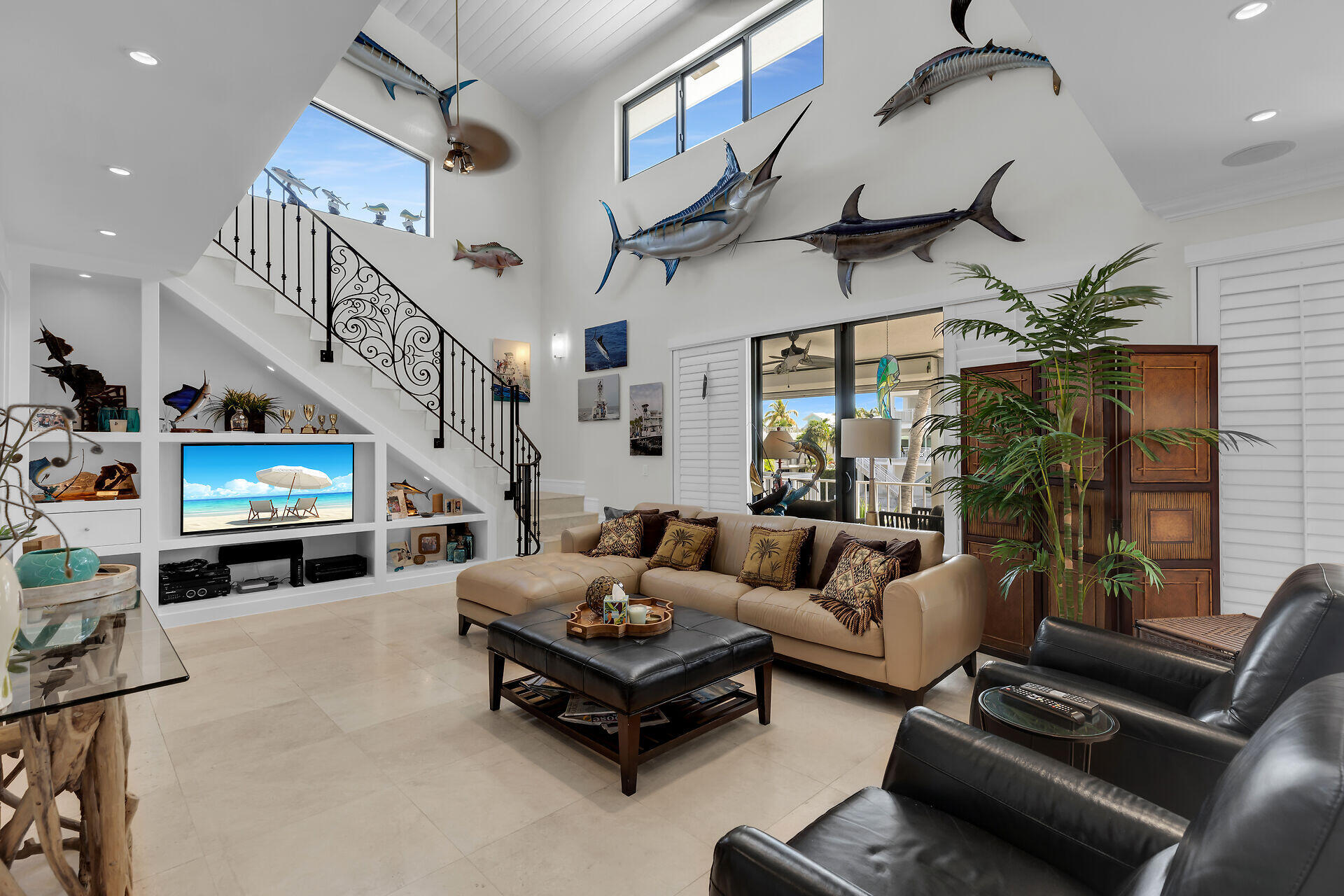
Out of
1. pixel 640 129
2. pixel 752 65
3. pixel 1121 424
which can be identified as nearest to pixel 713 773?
pixel 1121 424

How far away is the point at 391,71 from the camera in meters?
6.84

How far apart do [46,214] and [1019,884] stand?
5215 millimetres

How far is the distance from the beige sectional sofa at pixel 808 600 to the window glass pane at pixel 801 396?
1.04 metres

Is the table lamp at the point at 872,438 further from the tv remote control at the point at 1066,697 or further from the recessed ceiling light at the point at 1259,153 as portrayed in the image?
the tv remote control at the point at 1066,697

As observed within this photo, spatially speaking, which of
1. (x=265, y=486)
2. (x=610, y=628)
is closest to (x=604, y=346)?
(x=265, y=486)

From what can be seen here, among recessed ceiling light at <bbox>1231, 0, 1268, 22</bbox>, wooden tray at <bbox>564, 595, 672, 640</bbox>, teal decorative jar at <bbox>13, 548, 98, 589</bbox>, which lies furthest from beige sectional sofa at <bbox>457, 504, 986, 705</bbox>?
recessed ceiling light at <bbox>1231, 0, 1268, 22</bbox>

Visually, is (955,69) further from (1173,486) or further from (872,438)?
(1173,486)

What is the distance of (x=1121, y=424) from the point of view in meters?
3.19

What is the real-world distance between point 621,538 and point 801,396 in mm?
1969

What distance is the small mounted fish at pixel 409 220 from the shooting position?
23.4 feet

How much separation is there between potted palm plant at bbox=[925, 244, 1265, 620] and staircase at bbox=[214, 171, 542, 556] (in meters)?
4.20

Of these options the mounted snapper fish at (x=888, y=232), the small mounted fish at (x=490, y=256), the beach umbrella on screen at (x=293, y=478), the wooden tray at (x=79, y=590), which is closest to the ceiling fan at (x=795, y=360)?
the mounted snapper fish at (x=888, y=232)

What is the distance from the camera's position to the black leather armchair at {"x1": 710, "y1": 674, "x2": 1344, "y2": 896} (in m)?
0.71

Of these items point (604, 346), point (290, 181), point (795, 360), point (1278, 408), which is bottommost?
point (1278, 408)
